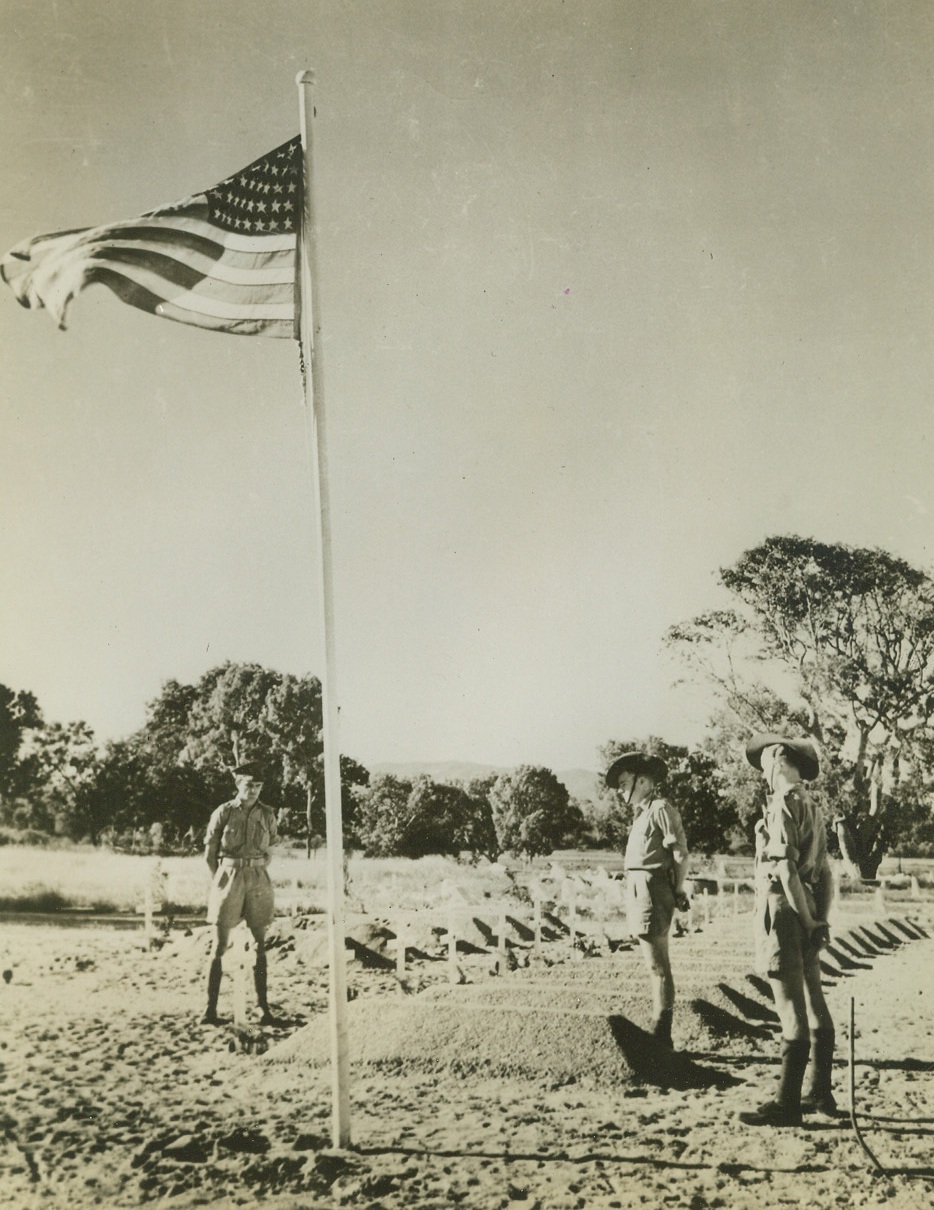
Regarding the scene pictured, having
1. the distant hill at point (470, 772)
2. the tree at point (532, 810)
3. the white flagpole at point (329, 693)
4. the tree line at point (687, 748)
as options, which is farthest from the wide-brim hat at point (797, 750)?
the white flagpole at point (329, 693)

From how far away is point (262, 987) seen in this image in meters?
5.18

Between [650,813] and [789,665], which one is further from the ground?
[789,665]

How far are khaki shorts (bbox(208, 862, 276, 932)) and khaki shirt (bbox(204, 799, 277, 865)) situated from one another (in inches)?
3.2

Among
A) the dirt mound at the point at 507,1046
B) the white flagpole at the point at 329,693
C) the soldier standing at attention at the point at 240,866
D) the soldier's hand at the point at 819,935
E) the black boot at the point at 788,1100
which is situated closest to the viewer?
the white flagpole at the point at 329,693

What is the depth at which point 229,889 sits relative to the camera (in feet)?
17.3

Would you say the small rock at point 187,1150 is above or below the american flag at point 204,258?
below

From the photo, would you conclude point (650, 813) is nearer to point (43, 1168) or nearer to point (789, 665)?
point (789, 665)

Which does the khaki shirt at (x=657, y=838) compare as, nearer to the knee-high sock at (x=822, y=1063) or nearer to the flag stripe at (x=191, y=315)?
the knee-high sock at (x=822, y=1063)

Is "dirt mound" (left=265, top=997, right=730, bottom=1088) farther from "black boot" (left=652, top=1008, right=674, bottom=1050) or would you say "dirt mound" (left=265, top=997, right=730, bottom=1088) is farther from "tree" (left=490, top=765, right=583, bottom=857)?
"tree" (left=490, top=765, right=583, bottom=857)

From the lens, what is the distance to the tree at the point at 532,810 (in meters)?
5.54

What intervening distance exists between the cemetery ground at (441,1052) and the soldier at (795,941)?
146 millimetres

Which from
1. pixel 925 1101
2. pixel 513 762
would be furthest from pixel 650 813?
pixel 925 1101

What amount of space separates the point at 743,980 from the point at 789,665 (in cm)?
190

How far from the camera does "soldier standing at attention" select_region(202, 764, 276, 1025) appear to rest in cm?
525
